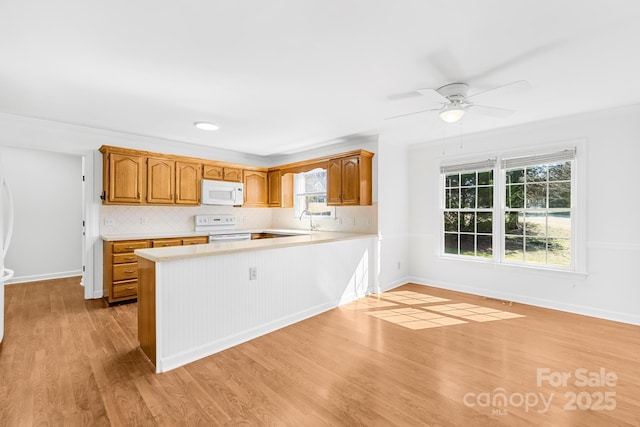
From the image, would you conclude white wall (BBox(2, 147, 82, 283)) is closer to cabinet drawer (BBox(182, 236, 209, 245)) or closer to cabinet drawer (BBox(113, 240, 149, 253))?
cabinet drawer (BBox(113, 240, 149, 253))

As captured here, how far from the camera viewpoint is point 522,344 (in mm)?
2822

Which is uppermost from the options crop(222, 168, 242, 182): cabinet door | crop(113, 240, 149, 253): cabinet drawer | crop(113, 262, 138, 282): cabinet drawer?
crop(222, 168, 242, 182): cabinet door

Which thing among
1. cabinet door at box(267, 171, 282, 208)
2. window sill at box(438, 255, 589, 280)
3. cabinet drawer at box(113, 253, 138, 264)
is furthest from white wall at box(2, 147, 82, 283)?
window sill at box(438, 255, 589, 280)

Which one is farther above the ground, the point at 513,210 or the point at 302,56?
the point at 302,56

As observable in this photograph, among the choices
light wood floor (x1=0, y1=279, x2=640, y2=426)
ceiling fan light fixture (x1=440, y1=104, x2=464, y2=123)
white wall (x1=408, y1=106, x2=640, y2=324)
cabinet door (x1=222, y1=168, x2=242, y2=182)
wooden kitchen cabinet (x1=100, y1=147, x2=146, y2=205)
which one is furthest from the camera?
cabinet door (x1=222, y1=168, x2=242, y2=182)

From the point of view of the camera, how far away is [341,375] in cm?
229

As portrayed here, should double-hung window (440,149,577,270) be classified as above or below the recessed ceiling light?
below

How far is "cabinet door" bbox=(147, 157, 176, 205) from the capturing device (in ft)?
14.8

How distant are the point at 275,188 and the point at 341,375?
13.7 feet

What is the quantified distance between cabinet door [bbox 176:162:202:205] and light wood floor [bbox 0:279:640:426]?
6.64ft

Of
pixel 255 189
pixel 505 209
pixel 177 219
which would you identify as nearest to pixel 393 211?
pixel 505 209

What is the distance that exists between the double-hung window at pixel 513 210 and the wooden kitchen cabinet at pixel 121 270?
4699mm

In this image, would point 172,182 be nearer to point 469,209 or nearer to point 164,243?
point 164,243

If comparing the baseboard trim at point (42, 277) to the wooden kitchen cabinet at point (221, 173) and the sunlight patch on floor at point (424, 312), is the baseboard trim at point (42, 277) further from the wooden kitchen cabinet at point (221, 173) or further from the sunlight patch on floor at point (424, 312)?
the sunlight patch on floor at point (424, 312)
